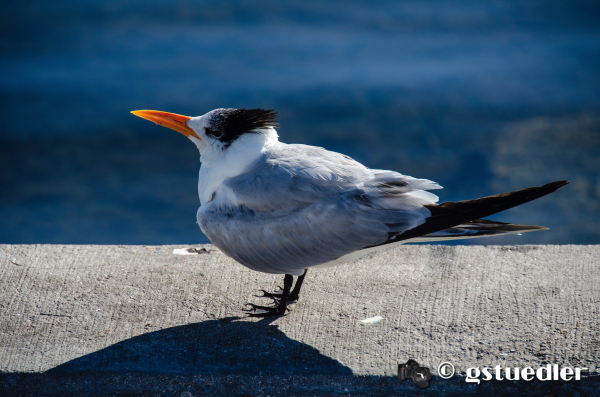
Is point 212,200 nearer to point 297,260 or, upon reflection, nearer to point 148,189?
point 297,260

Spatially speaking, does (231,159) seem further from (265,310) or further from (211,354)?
(211,354)

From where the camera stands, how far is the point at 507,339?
302 cm

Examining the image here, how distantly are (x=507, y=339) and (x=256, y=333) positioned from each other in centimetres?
129

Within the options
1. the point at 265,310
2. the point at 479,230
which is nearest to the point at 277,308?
the point at 265,310

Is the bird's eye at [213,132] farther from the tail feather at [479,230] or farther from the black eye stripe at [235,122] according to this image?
the tail feather at [479,230]

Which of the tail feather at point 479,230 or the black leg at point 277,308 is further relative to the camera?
the black leg at point 277,308

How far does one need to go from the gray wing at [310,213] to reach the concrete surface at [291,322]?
39 cm

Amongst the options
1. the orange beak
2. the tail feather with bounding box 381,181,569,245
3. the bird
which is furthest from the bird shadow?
the orange beak

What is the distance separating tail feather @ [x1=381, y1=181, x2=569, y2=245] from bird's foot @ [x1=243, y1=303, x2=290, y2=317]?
2.36ft

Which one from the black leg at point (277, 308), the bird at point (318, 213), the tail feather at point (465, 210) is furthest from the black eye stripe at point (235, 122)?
the tail feather at point (465, 210)

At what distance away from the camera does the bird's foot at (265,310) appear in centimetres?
330

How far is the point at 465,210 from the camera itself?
2980 millimetres

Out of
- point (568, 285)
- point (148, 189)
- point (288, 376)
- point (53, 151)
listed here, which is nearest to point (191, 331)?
point (288, 376)

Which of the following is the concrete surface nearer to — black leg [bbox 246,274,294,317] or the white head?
black leg [bbox 246,274,294,317]
